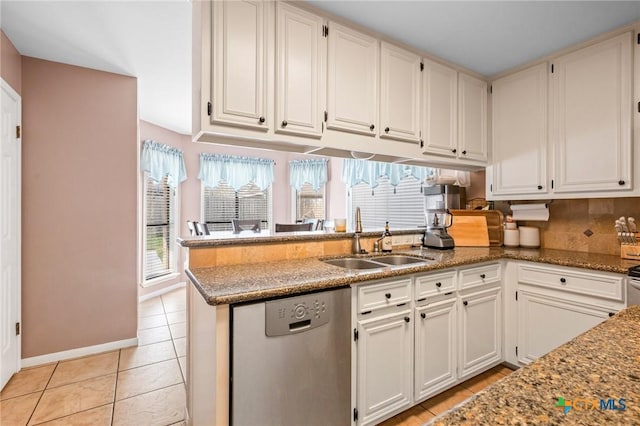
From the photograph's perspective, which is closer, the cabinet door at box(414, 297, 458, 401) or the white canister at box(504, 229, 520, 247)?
the cabinet door at box(414, 297, 458, 401)

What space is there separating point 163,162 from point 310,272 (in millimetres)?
3829

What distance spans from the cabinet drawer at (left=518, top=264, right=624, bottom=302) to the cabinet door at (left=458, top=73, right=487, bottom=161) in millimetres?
1022

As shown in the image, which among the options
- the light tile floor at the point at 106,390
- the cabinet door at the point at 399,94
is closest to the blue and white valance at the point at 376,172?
the cabinet door at the point at 399,94

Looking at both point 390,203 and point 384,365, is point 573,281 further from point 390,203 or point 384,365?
point 390,203

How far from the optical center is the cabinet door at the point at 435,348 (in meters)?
1.80

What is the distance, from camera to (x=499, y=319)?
2258 millimetres

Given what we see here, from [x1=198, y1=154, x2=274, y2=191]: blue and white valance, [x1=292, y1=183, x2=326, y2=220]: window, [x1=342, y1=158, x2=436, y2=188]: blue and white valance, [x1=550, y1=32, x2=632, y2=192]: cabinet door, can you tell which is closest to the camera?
[x1=550, y1=32, x2=632, y2=192]: cabinet door

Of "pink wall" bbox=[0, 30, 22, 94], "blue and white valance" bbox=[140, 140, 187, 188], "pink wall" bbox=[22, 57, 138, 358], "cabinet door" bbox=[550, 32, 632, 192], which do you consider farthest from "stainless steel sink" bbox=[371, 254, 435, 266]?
"blue and white valance" bbox=[140, 140, 187, 188]

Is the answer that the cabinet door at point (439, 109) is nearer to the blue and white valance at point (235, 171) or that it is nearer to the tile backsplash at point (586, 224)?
the tile backsplash at point (586, 224)

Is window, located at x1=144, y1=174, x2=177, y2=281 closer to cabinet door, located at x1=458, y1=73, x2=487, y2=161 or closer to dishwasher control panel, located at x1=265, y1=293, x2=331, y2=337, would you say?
dishwasher control panel, located at x1=265, y1=293, x2=331, y2=337

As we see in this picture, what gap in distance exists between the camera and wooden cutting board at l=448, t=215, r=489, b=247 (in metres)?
2.61

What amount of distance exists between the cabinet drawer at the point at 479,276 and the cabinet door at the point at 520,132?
78 cm

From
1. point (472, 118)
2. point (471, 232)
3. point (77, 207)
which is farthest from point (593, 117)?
point (77, 207)

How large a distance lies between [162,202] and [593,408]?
5.15 metres
